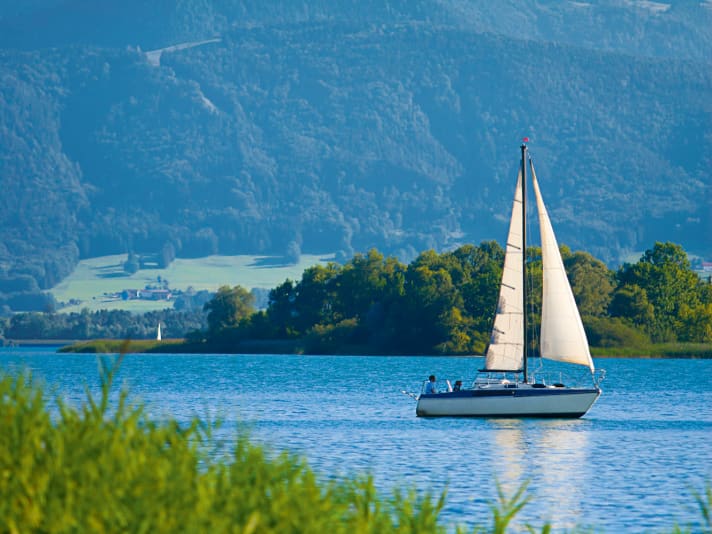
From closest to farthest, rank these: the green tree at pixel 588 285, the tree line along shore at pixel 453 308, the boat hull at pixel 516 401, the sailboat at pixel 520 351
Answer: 1. the boat hull at pixel 516 401
2. the sailboat at pixel 520 351
3. the tree line along shore at pixel 453 308
4. the green tree at pixel 588 285

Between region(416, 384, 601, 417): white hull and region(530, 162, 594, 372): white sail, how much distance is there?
200 cm

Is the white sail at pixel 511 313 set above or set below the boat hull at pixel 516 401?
above

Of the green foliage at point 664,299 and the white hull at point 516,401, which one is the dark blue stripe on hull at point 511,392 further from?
the green foliage at point 664,299

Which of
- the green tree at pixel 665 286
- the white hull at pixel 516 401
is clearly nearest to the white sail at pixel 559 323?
the white hull at pixel 516 401

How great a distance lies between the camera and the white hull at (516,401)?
53469 mm

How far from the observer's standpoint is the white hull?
5347 centimetres

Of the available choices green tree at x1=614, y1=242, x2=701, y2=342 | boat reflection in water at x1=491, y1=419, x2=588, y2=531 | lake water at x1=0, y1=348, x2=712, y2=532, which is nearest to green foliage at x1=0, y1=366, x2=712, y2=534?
lake water at x1=0, y1=348, x2=712, y2=532

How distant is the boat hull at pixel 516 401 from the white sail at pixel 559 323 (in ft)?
6.70

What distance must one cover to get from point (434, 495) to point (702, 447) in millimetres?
18613

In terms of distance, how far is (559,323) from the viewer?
5669cm

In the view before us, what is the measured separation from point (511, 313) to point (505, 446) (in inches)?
467

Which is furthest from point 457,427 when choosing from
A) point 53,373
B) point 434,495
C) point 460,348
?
point 460,348

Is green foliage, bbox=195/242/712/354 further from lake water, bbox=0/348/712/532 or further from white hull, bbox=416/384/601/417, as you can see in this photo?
white hull, bbox=416/384/601/417

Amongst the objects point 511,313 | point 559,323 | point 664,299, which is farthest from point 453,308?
point 511,313
